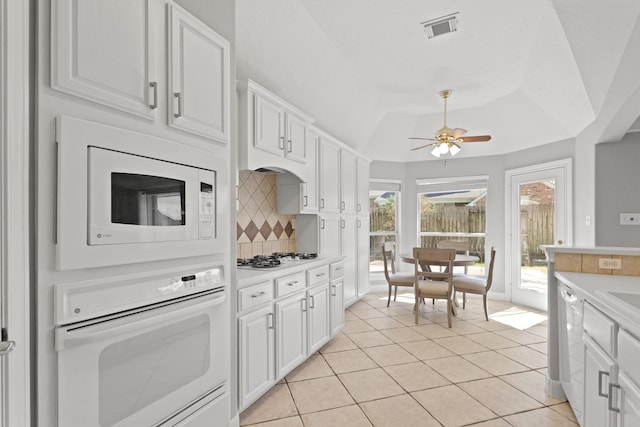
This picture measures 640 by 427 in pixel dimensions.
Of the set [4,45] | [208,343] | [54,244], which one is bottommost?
[208,343]

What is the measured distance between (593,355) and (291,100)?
2994 mm

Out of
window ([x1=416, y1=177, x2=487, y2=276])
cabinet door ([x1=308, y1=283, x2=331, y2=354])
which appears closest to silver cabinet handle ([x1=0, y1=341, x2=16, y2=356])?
cabinet door ([x1=308, y1=283, x2=331, y2=354])

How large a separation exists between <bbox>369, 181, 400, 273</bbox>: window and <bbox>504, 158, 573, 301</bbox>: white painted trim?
172 centimetres

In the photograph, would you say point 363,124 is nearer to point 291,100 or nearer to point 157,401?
A: point 291,100

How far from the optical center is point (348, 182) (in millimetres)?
4535

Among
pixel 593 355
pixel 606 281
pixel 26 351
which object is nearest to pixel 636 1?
pixel 606 281

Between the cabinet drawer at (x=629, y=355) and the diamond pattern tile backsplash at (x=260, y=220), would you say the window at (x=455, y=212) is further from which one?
the cabinet drawer at (x=629, y=355)

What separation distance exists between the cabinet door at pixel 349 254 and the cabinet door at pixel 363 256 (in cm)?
13

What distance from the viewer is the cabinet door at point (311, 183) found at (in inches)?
135

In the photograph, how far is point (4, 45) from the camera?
91cm

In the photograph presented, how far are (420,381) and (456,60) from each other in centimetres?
302

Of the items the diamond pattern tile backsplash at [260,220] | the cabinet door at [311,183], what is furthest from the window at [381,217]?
the diamond pattern tile backsplash at [260,220]

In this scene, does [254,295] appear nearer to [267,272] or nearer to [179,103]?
[267,272]

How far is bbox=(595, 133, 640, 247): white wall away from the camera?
3486 millimetres
